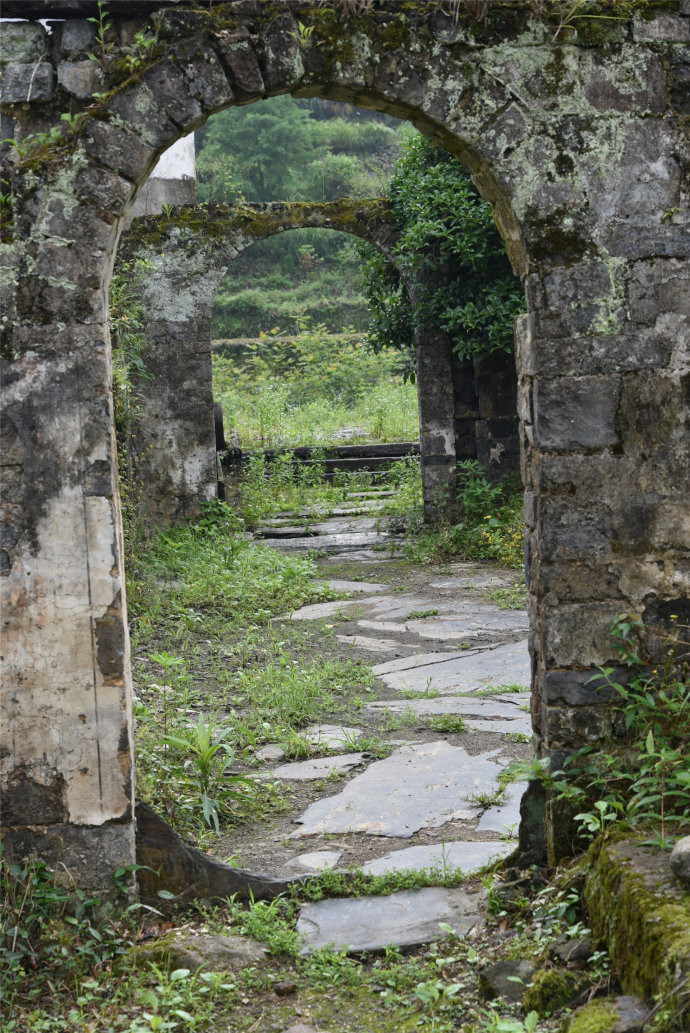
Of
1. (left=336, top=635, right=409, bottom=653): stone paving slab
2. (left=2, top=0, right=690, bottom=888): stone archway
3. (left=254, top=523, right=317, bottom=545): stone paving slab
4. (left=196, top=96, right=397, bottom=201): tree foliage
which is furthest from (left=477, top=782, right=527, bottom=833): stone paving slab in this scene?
(left=196, top=96, right=397, bottom=201): tree foliage

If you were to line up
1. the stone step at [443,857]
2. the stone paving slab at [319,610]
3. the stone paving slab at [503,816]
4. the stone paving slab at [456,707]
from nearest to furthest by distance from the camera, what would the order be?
1. the stone step at [443,857]
2. the stone paving slab at [503,816]
3. the stone paving slab at [456,707]
4. the stone paving slab at [319,610]

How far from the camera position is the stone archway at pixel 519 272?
10.2 ft

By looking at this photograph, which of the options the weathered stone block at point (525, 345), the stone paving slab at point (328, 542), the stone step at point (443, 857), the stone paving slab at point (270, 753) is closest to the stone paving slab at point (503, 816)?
the stone step at point (443, 857)

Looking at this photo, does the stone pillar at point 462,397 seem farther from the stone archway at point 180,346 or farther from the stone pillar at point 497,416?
the stone archway at point 180,346

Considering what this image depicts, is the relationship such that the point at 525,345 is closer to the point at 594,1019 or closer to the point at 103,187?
the point at 103,187

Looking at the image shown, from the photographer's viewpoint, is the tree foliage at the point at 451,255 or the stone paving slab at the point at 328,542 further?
the stone paving slab at the point at 328,542

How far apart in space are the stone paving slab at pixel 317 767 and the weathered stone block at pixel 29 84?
9.50 feet

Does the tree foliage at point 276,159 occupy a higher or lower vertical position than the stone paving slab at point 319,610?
higher

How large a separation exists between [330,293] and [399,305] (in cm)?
1565

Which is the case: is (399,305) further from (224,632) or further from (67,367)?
(67,367)

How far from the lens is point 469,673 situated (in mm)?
5730

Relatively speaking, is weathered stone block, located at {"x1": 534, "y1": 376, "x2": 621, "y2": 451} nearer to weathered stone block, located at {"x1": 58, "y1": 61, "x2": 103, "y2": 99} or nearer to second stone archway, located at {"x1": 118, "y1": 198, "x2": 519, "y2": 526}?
weathered stone block, located at {"x1": 58, "y1": 61, "x2": 103, "y2": 99}

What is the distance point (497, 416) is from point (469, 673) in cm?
425

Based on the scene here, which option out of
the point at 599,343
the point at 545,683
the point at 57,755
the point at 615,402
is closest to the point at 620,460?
the point at 615,402
